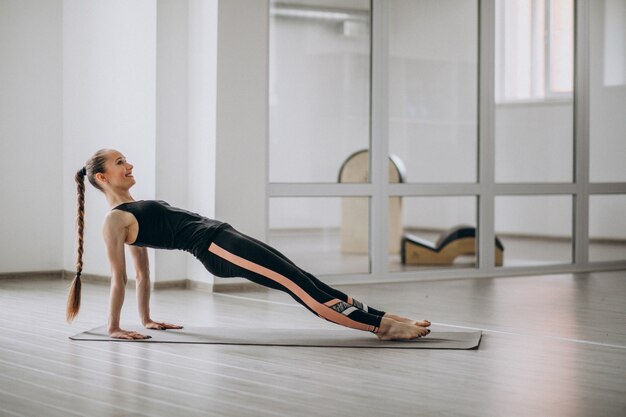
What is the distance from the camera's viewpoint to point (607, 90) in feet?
24.1

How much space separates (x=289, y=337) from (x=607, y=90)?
4349 millimetres

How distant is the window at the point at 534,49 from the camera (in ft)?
22.7

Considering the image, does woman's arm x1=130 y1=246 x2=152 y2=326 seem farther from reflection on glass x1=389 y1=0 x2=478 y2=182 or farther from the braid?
reflection on glass x1=389 y1=0 x2=478 y2=182

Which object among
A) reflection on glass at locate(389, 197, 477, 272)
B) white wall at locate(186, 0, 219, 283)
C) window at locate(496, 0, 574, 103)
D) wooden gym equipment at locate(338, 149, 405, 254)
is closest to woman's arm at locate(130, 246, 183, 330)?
white wall at locate(186, 0, 219, 283)

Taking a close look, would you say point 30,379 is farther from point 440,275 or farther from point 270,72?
point 440,275

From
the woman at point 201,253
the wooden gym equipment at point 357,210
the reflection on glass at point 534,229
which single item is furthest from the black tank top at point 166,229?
the reflection on glass at point 534,229

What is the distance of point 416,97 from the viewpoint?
6.60 meters

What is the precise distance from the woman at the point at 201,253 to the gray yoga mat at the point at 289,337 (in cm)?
7

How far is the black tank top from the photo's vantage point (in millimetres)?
3941

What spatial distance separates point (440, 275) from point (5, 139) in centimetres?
315

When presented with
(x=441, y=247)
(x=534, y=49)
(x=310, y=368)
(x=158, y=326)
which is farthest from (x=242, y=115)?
(x=310, y=368)

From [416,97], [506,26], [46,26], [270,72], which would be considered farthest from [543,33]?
[46,26]

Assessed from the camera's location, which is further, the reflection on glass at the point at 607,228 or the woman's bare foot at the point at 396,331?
the reflection on glass at the point at 607,228

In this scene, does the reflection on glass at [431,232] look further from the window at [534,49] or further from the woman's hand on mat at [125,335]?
the woman's hand on mat at [125,335]
